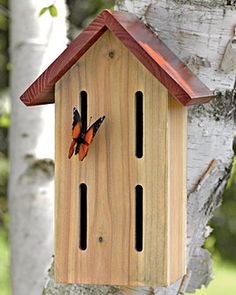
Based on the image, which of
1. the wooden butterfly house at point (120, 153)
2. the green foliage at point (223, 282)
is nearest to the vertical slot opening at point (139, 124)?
the wooden butterfly house at point (120, 153)

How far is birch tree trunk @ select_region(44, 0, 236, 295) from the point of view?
2.46 m

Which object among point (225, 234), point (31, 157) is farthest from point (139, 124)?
point (225, 234)

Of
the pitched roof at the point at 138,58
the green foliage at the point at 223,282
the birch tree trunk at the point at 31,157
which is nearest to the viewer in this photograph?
the pitched roof at the point at 138,58

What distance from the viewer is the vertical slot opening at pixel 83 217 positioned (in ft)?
7.89

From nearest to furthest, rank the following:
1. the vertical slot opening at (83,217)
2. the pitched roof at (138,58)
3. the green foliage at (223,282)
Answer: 1. the pitched roof at (138,58)
2. the vertical slot opening at (83,217)
3. the green foliage at (223,282)

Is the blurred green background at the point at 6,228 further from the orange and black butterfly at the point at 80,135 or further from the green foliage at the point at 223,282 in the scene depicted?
the orange and black butterfly at the point at 80,135

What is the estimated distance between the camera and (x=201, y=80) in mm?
2484

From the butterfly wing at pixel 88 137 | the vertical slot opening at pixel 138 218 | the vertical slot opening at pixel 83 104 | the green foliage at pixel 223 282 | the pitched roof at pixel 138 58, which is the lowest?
the green foliage at pixel 223 282

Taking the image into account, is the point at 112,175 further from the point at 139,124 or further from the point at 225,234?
the point at 225,234

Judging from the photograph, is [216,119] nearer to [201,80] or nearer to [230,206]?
[201,80]

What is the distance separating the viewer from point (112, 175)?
236 centimetres

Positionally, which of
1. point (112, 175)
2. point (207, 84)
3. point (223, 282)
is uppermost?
point (207, 84)

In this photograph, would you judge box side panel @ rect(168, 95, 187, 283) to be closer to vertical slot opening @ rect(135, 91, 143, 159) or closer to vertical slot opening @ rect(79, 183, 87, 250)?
vertical slot opening @ rect(135, 91, 143, 159)

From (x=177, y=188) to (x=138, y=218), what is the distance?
133mm
